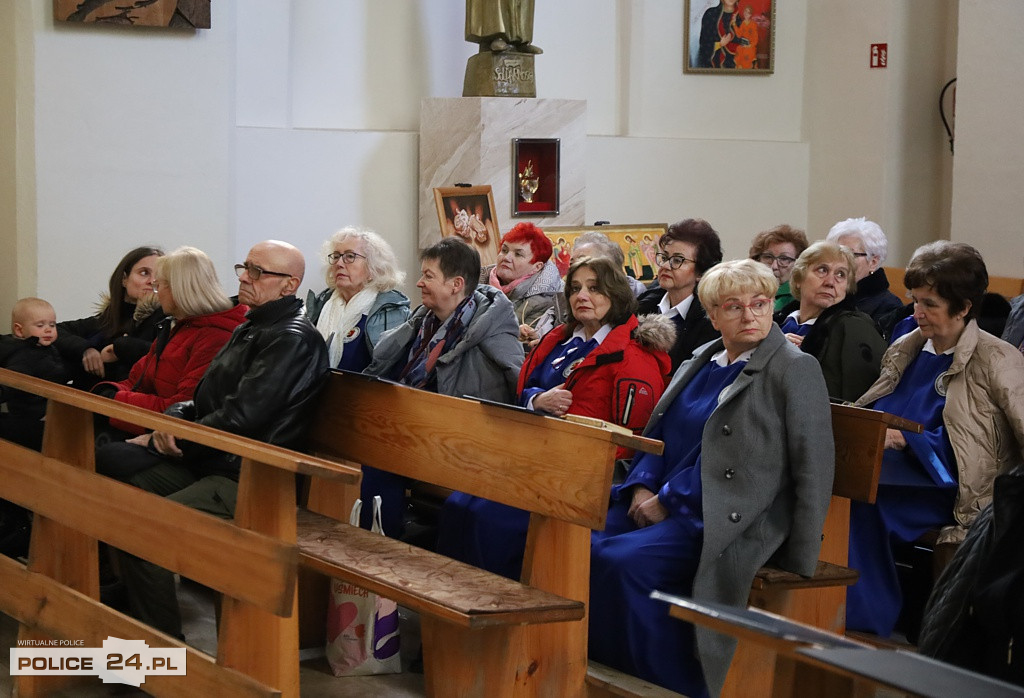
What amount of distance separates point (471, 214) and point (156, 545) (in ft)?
16.7

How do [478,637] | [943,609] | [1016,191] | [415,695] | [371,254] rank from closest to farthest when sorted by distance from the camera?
[943,609] → [478,637] → [415,695] → [371,254] → [1016,191]

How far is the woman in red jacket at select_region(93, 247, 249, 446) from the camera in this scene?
4703 mm

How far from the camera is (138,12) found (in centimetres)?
684

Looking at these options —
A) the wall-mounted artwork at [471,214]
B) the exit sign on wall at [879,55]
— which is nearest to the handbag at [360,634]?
the wall-mounted artwork at [471,214]

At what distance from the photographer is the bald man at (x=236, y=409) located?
407 cm

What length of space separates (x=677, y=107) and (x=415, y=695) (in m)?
6.83

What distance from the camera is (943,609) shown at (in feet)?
8.76

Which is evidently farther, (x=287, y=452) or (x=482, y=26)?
(x=482, y=26)

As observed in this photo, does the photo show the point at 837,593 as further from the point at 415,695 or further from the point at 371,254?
the point at 371,254

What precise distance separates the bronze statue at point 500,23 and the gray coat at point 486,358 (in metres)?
4.21

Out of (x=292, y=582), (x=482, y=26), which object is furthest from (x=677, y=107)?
(x=292, y=582)

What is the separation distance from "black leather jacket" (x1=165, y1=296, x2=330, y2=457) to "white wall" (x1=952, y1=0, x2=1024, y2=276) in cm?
541

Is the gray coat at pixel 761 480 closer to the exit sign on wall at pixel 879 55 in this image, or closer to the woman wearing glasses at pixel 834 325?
the woman wearing glasses at pixel 834 325

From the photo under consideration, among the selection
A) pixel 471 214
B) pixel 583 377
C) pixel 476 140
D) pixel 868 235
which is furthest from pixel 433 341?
pixel 476 140
